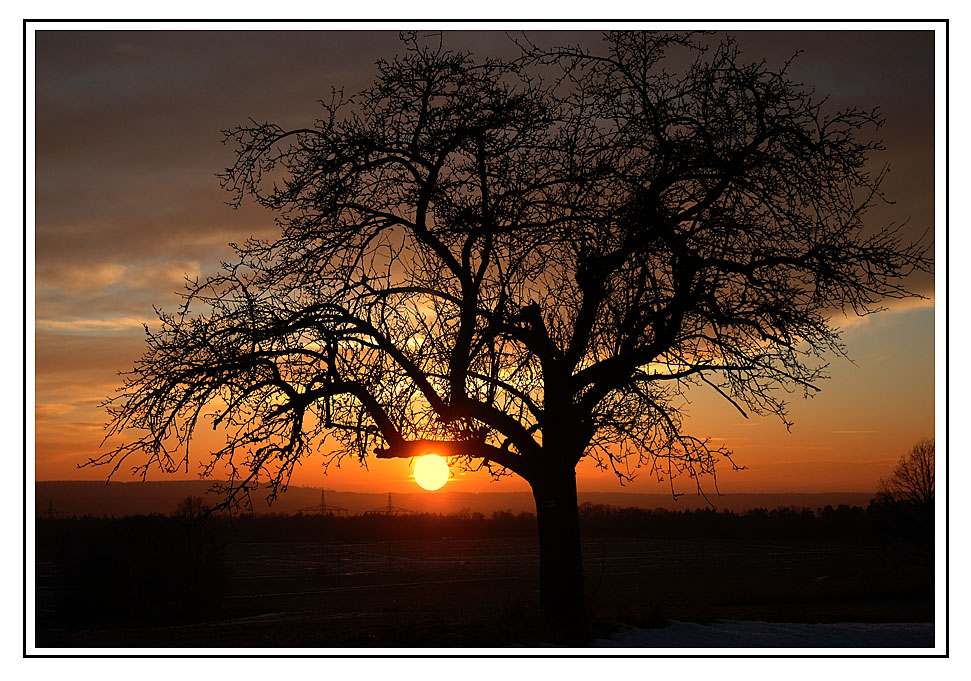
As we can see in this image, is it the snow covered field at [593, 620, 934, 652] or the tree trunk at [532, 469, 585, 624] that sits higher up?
the tree trunk at [532, 469, 585, 624]

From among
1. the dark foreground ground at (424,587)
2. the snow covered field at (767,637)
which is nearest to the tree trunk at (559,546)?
the dark foreground ground at (424,587)

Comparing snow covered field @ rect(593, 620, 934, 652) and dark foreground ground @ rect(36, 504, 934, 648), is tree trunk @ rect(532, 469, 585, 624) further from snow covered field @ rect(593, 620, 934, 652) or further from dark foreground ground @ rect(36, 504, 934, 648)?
snow covered field @ rect(593, 620, 934, 652)

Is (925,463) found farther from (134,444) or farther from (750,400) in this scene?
(134,444)

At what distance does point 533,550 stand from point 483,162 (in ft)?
315

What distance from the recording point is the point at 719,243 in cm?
1171

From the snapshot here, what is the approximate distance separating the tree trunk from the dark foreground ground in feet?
1.55

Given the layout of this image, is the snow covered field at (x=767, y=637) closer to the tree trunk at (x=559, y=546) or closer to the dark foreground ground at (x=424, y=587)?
the dark foreground ground at (x=424, y=587)

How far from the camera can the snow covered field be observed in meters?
11.6

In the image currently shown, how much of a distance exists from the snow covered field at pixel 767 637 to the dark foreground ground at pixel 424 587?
1.66 feet

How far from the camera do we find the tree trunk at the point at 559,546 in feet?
41.5

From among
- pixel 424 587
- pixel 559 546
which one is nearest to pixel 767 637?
pixel 559 546

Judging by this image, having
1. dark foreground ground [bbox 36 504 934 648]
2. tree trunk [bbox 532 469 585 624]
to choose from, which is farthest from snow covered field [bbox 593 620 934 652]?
tree trunk [bbox 532 469 585 624]

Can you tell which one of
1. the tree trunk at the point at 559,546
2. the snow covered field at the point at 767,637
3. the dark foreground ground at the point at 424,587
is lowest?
the dark foreground ground at the point at 424,587

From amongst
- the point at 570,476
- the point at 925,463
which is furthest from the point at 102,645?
the point at 925,463
